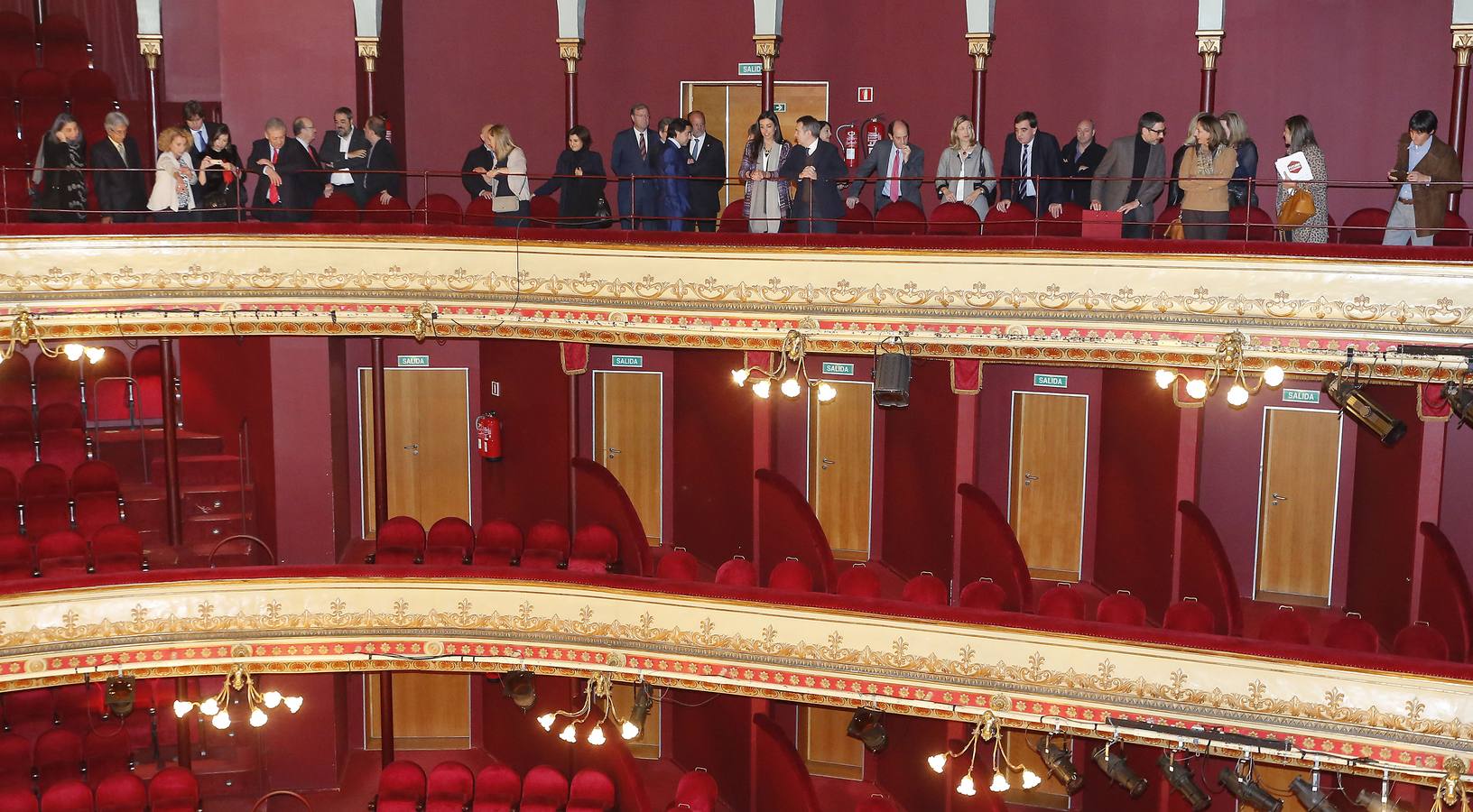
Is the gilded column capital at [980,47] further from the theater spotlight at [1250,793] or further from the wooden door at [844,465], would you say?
the theater spotlight at [1250,793]

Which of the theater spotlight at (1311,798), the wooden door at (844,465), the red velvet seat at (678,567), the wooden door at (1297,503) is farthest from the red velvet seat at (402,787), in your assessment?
the wooden door at (1297,503)

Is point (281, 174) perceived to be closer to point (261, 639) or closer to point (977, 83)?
point (261, 639)

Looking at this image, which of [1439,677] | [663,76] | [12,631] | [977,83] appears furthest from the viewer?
[663,76]

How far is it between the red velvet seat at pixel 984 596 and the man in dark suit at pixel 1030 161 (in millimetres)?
3190

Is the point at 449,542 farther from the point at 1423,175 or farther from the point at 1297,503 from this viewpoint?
the point at 1423,175

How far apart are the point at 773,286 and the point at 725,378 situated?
3105 millimetres

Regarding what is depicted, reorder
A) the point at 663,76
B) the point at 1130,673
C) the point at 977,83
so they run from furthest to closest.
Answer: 1. the point at 663,76
2. the point at 977,83
3. the point at 1130,673

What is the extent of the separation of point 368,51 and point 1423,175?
392 inches

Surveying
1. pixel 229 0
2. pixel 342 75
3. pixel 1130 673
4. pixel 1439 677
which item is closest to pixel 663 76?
pixel 342 75

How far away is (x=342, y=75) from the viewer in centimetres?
1421

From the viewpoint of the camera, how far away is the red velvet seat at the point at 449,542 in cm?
1376

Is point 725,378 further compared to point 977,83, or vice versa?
point 725,378

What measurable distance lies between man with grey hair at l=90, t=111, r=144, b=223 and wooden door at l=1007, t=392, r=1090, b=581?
8720 mm

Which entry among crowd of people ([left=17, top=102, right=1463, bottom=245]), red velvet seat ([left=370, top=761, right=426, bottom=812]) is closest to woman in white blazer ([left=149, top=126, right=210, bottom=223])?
crowd of people ([left=17, top=102, right=1463, bottom=245])
